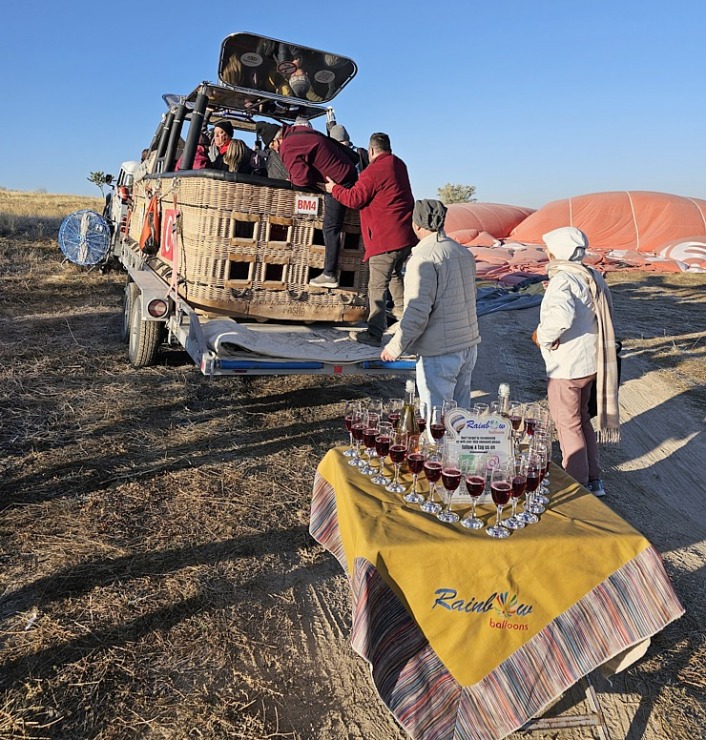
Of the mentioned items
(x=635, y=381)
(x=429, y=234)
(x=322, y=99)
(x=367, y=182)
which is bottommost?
(x=635, y=381)

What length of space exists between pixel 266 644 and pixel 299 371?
207 centimetres

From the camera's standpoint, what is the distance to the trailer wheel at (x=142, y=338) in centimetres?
601

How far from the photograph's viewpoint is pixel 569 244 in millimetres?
3615

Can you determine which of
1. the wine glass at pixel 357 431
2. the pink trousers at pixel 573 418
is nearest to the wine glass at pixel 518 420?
the wine glass at pixel 357 431

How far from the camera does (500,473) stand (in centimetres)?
225

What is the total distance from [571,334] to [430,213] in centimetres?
111

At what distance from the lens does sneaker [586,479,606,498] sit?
4266 millimetres

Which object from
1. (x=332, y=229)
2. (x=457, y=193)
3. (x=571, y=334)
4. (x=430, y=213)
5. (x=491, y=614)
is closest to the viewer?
(x=491, y=614)

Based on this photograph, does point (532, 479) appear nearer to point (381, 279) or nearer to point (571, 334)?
point (571, 334)

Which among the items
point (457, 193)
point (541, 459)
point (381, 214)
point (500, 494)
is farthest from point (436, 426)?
point (457, 193)

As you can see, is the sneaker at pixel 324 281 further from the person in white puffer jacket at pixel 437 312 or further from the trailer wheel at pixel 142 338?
the trailer wheel at pixel 142 338

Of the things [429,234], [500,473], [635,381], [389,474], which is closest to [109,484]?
[389,474]

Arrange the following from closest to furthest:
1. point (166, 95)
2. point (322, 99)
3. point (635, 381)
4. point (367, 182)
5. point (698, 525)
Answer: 1. point (698, 525)
2. point (367, 182)
3. point (322, 99)
4. point (166, 95)
5. point (635, 381)

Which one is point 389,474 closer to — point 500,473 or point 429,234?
point 500,473
